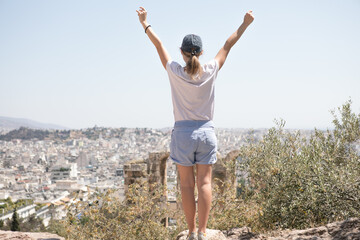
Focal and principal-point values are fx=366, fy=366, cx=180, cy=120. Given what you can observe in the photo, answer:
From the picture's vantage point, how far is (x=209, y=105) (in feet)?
10.2

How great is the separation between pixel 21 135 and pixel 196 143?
174 meters

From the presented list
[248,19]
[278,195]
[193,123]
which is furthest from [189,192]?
[248,19]

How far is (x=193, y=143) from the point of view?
9.86 feet

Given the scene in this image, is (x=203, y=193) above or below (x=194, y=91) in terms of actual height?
below

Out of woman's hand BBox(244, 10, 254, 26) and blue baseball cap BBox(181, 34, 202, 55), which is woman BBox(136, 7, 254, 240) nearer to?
blue baseball cap BBox(181, 34, 202, 55)

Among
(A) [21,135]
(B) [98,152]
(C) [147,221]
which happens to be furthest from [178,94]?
(A) [21,135]

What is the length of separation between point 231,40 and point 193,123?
81 cm

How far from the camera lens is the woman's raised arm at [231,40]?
10.5 feet

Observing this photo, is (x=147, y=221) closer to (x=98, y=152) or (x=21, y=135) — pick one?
(x=98, y=152)

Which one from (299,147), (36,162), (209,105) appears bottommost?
(36,162)

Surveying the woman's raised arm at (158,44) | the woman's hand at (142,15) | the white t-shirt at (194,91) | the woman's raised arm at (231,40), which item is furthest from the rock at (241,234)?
the woman's hand at (142,15)

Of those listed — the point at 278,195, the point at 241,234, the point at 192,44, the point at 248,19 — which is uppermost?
the point at 248,19

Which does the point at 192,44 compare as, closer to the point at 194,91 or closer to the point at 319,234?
the point at 194,91

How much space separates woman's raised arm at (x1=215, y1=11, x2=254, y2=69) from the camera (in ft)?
10.5
